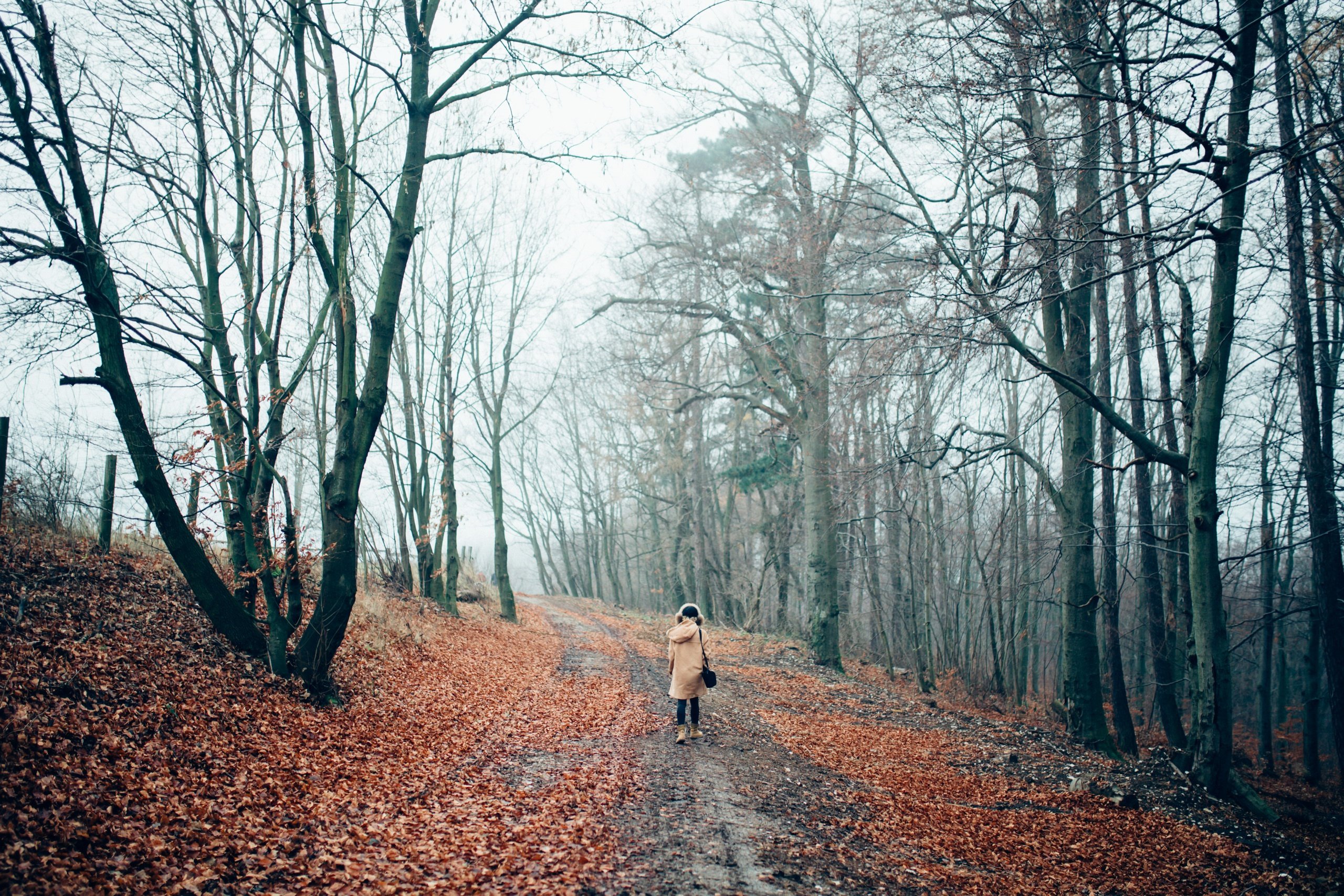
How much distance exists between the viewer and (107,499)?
30.4 feet

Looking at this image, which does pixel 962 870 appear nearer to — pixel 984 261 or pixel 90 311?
pixel 984 261

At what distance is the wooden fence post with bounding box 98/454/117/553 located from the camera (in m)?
8.75

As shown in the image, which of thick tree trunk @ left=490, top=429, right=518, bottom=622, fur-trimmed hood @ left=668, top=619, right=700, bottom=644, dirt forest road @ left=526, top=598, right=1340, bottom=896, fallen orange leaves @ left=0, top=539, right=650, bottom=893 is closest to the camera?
fallen orange leaves @ left=0, top=539, right=650, bottom=893

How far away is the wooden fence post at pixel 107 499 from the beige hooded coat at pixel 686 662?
23.8 ft

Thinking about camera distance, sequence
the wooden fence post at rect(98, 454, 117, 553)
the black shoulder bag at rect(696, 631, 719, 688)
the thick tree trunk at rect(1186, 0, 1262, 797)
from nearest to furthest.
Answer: the thick tree trunk at rect(1186, 0, 1262, 797)
the black shoulder bag at rect(696, 631, 719, 688)
the wooden fence post at rect(98, 454, 117, 553)

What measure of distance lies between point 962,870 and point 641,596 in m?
37.7

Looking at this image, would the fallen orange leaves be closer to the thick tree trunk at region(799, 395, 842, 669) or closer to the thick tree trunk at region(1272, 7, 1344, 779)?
the thick tree trunk at region(799, 395, 842, 669)

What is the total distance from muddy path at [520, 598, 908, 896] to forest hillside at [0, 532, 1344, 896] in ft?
0.09

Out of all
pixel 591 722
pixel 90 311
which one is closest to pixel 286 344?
pixel 90 311

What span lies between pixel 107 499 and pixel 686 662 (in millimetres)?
8207

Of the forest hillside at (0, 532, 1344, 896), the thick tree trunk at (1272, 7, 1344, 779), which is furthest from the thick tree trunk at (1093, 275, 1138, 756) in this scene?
the forest hillside at (0, 532, 1344, 896)

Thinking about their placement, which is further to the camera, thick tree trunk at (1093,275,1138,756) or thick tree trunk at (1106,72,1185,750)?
thick tree trunk at (1093,275,1138,756)

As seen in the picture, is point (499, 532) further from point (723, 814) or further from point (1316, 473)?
point (1316, 473)

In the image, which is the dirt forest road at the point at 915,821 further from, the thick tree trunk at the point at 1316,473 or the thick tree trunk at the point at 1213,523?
the thick tree trunk at the point at 1316,473
